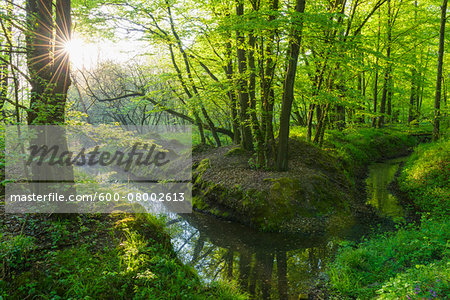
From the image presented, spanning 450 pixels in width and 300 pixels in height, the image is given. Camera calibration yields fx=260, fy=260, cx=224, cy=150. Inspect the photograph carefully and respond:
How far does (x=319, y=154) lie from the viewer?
32.0 feet

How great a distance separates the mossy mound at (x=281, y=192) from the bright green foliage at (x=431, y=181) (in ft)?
5.93

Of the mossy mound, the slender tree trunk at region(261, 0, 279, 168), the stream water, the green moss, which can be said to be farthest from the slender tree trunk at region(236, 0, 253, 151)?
the stream water

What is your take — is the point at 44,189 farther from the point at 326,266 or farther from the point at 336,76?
the point at 336,76

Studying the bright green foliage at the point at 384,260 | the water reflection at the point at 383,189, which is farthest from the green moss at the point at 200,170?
the bright green foliage at the point at 384,260

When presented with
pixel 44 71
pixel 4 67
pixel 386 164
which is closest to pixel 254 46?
pixel 44 71

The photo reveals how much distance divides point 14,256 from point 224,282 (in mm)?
3084

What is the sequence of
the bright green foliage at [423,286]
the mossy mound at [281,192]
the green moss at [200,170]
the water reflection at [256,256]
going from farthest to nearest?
the green moss at [200,170], the mossy mound at [281,192], the water reflection at [256,256], the bright green foliage at [423,286]

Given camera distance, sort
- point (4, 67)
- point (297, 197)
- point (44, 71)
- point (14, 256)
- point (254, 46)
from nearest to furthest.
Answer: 1. point (14, 256)
2. point (4, 67)
3. point (44, 71)
4. point (297, 197)
5. point (254, 46)

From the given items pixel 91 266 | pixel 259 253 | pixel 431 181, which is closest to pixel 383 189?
pixel 431 181

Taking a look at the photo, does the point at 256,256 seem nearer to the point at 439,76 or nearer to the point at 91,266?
the point at 91,266

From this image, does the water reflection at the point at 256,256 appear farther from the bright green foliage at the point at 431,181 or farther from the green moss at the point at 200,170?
the bright green foliage at the point at 431,181

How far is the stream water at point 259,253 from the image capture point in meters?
4.58

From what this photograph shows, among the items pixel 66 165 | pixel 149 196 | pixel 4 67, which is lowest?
pixel 149 196

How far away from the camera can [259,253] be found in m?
5.68
